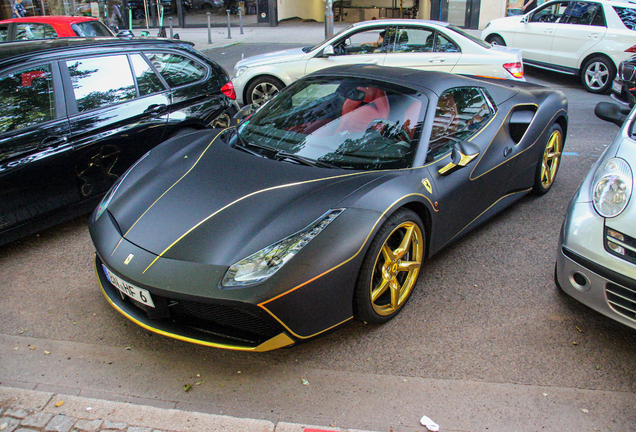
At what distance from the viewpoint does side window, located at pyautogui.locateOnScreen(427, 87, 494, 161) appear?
3.57 m

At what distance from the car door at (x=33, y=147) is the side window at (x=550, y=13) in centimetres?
968

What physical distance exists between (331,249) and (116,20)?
66.3ft

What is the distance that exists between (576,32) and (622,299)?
893cm

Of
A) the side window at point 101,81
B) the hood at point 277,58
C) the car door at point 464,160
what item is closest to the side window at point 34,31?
the hood at point 277,58

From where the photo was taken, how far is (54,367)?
291cm

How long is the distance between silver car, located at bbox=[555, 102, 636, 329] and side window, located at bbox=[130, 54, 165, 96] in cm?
370

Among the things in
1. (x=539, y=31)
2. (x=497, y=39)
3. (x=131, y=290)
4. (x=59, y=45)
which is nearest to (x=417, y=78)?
(x=131, y=290)

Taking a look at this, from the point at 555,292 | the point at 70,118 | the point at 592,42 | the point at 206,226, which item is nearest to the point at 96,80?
the point at 70,118

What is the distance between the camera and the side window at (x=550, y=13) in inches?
413

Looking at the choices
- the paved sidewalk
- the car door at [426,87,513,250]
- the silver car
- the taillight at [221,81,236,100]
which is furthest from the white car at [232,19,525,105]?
the paved sidewalk

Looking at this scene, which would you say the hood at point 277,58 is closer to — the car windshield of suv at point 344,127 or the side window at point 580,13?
the car windshield of suv at point 344,127

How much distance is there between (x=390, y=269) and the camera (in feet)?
10.4

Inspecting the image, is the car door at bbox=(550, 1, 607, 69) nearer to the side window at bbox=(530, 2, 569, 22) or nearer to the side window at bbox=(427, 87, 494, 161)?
the side window at bbox=(530, 2, 569, 22)

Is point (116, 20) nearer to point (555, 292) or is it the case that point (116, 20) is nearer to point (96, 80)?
point (96, 80)
